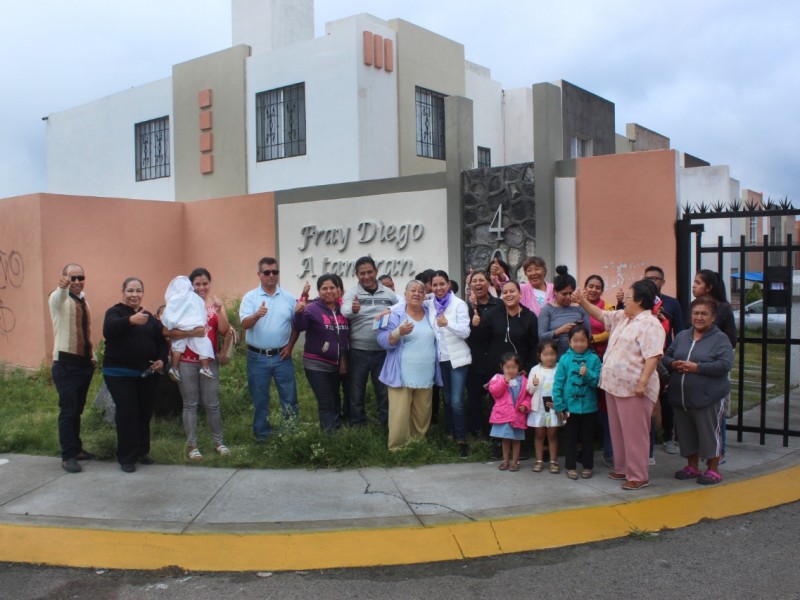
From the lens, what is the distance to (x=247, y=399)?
9148mm

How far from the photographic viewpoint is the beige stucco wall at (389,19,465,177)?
15242 mm

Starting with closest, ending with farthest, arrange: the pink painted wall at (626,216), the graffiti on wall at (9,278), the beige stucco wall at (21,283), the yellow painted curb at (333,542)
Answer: the yellow painted curb at (333,542)
the pink painted wall at (626,216)
the beige stucco wall at (21,283)
the graffiti on wall at (9,278)

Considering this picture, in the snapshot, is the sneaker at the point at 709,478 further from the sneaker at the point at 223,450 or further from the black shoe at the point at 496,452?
the sneaker at the point at 223,450

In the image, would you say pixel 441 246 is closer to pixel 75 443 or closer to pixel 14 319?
pixel 75 443

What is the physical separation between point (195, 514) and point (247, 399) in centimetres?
363

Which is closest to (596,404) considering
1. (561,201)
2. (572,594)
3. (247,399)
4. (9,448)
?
(572,594)

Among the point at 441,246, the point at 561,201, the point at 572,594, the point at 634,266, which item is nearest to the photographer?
the point at 572,594

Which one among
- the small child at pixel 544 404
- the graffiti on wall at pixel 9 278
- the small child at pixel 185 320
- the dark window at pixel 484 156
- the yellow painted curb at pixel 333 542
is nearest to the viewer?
the yellow painted curb at pixel 333 542

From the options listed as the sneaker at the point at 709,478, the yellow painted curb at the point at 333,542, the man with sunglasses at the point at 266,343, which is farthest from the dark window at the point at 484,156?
the yellow painted curb at the point at 333,542

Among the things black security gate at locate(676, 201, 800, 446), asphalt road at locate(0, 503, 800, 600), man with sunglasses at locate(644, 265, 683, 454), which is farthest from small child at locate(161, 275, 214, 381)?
black security gate at locate(676, 201, 800, 446)

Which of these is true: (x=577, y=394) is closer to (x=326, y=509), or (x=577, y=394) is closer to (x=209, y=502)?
(x=326, y=509)

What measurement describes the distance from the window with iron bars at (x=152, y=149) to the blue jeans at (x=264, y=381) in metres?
11.7

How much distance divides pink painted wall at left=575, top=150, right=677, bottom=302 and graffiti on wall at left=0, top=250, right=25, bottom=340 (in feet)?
29.4

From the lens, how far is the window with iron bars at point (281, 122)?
1509 centimetres
